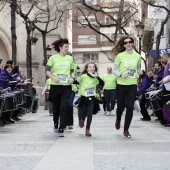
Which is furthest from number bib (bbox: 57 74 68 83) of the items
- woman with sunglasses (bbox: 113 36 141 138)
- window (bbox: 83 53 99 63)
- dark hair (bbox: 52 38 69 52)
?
window (bbox: 83 53 99 63)

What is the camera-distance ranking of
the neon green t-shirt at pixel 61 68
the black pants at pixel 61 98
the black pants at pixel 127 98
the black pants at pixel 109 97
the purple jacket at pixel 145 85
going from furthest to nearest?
1. the black pants at pixel 109 97
2. the purple jacket at pixel 145 85
3. the neon green t-shirt at pixel 61 68
4. the black pants at pixel 61 98
5. the black pants at pixel 127 98

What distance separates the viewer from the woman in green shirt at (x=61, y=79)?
35.8 feet

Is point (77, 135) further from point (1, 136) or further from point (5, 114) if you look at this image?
point (5, 114)

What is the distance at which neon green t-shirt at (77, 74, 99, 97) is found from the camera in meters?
11.5

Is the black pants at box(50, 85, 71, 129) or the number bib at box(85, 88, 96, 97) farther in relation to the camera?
the number bib at box(85, 88, 96, 97)

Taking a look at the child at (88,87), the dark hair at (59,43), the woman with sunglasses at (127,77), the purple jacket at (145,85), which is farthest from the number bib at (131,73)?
the purple jacket at (145,85)

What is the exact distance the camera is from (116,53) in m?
11.4

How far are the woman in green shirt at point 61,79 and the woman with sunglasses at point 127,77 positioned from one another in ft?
3.08

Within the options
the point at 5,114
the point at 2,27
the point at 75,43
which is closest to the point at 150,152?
the point at 5,114

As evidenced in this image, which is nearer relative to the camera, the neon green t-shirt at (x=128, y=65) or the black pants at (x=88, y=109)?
the neon green t-shirt at (x=128, y=65)

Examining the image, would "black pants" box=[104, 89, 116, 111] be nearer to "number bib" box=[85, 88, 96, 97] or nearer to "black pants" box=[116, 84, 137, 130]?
"number bib" box=[85, 88, 96, 97]

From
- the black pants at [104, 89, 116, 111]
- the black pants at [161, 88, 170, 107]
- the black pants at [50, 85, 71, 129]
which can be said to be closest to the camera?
the black pants at [50, 85, 71, 129]

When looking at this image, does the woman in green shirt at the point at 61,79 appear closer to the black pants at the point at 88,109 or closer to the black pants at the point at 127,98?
the black pants at the point at 88,109

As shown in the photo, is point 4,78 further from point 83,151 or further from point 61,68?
point 83,151
